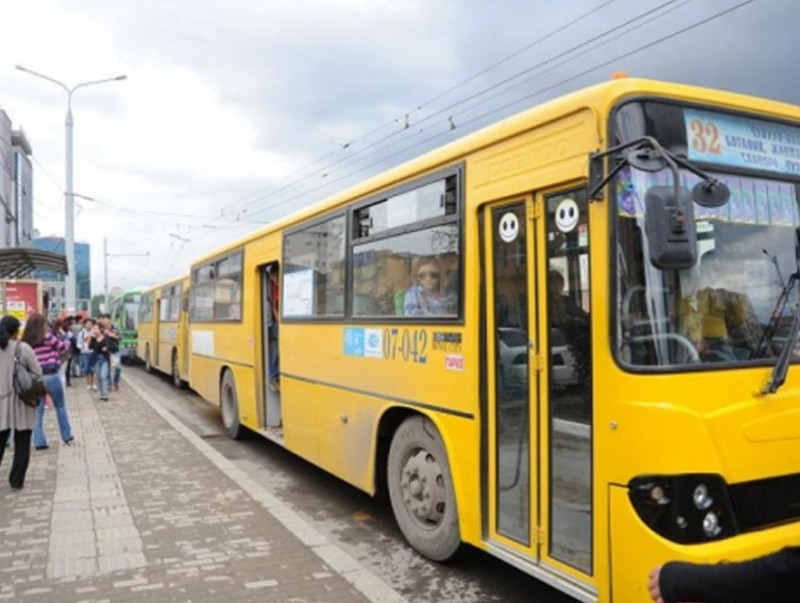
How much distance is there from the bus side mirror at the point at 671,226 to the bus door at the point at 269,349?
6.55 meters

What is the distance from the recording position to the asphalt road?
4.64 metres

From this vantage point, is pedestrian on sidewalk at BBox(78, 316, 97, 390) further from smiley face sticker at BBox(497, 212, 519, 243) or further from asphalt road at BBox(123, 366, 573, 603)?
smiley face sticker at BBox(497, 212, 519, 243)

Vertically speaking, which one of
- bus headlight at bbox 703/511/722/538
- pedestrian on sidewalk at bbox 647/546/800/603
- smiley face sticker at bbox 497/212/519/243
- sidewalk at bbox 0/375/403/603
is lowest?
sidewalk at bbox 0/375/403/603

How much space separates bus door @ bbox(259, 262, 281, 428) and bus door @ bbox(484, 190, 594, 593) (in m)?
5.23

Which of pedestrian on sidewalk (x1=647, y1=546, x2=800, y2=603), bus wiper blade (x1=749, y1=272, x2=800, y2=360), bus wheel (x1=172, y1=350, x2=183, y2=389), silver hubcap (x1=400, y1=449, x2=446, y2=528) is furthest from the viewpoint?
bus wheel (x1=172, y1=350, x2=183, y2=389)

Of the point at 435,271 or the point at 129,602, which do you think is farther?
the point at 435,271

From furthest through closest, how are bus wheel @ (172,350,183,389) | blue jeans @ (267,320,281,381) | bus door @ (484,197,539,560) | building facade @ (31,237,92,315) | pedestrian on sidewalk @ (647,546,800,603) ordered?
1. building facade @ (31,237,92,315)
2. bus wheel @ (172,350,183,389)
3. blue jeans @ (267,320,281,381)
4. bus door @ (484,197,539,560)
5. pedestrian on sidewalk @ (647,546,800,603)

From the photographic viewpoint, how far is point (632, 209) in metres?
3.40

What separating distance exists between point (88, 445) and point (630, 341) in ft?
27.7

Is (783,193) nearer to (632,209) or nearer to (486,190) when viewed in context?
(632,209)

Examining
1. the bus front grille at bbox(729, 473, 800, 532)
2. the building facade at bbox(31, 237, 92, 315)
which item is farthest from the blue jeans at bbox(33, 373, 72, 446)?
the building facade at bbox(31, 237, 92, 315)

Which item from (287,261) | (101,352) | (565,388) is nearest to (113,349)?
(101,352)

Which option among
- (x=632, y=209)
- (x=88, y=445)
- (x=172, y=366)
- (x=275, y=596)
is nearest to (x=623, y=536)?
(x=632, y=209)

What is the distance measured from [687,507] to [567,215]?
158cm
